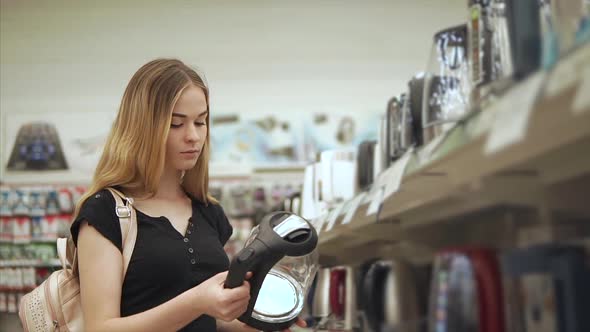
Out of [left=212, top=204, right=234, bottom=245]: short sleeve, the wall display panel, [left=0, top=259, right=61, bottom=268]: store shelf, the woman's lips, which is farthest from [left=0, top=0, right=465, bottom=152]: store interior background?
the woman's lips

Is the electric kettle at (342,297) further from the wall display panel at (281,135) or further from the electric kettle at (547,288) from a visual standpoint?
the wall display panel at (281,135)

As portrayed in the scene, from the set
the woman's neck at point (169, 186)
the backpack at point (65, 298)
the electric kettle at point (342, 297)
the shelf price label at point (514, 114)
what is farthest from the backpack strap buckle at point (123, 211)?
Answer: the shelf price label at point (514, 114)

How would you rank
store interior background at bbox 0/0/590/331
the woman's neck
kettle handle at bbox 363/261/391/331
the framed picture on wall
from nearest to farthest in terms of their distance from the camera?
1. kettle handle at bbox 363/261/391/331
2. the woman's neck
3. the framed picture on wall
4. store interior background at bbox 0/0/590/331

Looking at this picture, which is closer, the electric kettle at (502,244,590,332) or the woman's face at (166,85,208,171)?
the electric kettle at (502,244,590,332)

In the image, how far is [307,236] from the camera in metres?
1.38

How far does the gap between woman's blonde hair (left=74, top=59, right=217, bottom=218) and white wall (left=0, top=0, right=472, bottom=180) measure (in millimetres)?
3831

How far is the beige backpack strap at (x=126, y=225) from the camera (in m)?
1.54

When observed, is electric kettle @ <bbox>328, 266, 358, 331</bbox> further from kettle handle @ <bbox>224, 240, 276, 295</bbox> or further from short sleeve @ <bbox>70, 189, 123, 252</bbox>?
short sleeve @ <bbox>70, 189, 123, 252</bbox>

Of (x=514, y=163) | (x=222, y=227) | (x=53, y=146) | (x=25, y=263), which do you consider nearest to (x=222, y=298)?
(x=222, y=227)

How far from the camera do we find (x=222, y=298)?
4.43ft

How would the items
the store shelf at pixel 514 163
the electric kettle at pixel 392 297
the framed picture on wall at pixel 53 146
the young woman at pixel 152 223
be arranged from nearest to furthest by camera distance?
the store shelf at pixel 514 163 < the electric kettle at pixel 392 297 < the young woman at pixel 152 223 < the framed picture on wall at pixel 53 146

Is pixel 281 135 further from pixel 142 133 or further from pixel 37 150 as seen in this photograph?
pixel 142 133

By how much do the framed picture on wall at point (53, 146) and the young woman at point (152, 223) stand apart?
12.3ft

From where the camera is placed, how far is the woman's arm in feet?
4.61
